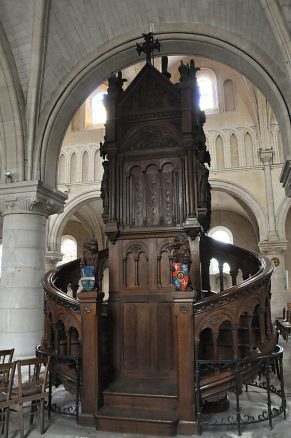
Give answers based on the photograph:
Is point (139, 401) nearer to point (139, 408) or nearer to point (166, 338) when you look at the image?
point (139, 408)

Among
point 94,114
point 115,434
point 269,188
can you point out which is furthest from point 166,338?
point 94,114

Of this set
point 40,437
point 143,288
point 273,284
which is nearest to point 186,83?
point 143,288

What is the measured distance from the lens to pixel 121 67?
26.0ft

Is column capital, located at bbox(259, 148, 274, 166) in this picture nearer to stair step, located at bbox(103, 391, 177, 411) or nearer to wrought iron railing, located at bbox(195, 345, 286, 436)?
wrought iron railing, located at bbox(195, 345, 286, 436)

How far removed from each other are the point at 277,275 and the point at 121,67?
32.4ft

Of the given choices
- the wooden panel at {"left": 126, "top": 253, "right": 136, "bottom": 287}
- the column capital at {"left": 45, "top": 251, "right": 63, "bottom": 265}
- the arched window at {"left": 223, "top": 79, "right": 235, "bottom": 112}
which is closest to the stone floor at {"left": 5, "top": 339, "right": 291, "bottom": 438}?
the wooden panel at {"left": 126, "top": 253, "right": 136, "bottom": 287}

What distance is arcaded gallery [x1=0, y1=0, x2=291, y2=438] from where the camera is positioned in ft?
13.1

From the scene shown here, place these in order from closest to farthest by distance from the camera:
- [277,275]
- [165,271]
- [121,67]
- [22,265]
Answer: [165,271], [22,265], [121,67], [277,275]

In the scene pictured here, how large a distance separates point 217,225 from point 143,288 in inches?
670

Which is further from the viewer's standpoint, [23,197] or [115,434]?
[23,197]

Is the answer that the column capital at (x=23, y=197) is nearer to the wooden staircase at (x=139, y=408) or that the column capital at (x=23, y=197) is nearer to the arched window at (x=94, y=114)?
the wooden staircase at (x=139, y=408)

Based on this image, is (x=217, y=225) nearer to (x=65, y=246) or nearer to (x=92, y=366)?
(x=65, y=246)

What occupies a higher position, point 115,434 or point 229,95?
point 229,95

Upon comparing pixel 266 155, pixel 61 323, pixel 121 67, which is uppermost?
pixel 266 155
